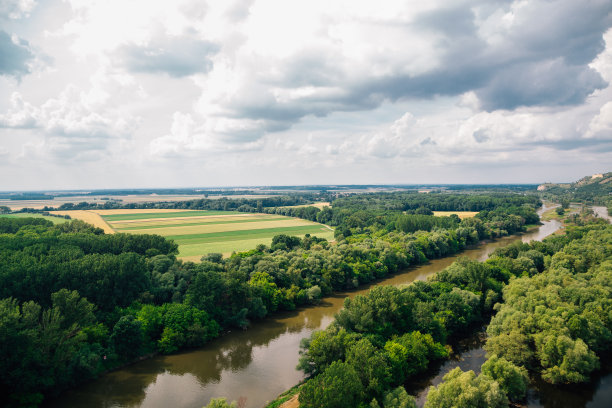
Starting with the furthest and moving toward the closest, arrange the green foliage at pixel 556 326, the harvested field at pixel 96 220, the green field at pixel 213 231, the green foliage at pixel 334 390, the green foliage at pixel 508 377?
1. the harvested field at pixel 96 220
2. the green field at pixel 213 231
3. the green foliage at pixel 556 326
4. the green foliage at pixel 508 377
5. the green foliage at pixel 334 390

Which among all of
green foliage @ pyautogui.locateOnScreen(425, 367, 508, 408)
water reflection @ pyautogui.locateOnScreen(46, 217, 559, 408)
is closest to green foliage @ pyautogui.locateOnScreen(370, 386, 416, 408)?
green foliage @ pyautogui.locateOnScreen(425, 367, 508, 408)

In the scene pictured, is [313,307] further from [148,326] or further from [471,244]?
[471,244]

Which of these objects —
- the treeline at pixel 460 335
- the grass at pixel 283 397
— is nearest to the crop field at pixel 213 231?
the grass at pixel 283 397

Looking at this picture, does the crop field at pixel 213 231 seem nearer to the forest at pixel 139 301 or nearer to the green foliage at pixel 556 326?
the forest at pixel 139 301

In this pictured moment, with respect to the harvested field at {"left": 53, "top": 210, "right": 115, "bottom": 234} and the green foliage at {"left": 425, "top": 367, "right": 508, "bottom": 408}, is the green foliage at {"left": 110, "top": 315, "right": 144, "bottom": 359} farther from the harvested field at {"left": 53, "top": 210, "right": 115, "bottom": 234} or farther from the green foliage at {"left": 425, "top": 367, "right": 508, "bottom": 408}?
the harvested field at {"left": 53, "top": 210, "right": 115, "bottom": 234}

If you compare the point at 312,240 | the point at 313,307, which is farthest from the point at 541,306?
the point at 312,240

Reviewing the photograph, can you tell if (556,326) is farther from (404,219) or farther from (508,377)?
(404,219)
